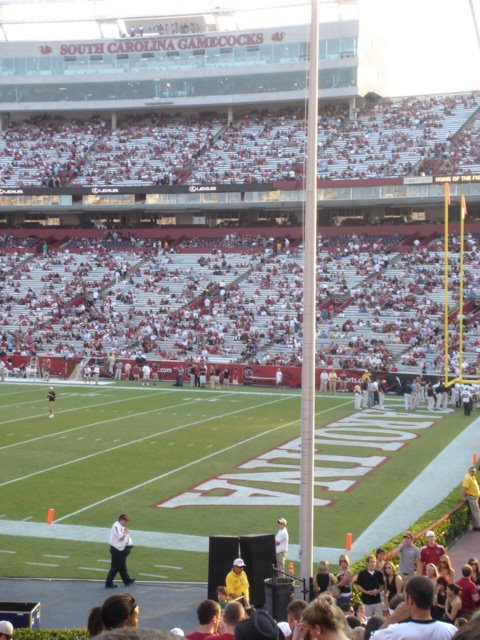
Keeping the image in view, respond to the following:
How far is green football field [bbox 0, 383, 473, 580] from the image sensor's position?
15602 millimetres

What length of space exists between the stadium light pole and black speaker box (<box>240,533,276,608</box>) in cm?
121

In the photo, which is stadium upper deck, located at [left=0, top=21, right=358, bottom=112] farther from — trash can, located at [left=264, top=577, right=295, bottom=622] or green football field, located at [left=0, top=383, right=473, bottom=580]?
trash can, located at [left=264, top=577, right=295, bottom=622]

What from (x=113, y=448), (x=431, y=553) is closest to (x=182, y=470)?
(x=113, y=448)

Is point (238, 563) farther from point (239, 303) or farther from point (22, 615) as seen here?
point (239, 303)

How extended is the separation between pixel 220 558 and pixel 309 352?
2.96m

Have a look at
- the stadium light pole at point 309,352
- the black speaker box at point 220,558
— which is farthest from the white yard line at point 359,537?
the stadium light pole at point 309,352

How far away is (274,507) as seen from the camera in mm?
18312

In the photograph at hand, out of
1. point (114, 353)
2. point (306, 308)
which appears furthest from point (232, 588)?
point (114, 353)

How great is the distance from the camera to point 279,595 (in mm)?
11508

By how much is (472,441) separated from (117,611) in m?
23.7

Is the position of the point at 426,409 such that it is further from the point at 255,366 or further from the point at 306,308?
the point at 306,308

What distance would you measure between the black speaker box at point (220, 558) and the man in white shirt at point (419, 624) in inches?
304

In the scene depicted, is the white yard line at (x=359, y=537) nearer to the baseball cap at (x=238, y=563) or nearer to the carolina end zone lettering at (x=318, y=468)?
the carolina end zone lettering at (x=318, y=468)

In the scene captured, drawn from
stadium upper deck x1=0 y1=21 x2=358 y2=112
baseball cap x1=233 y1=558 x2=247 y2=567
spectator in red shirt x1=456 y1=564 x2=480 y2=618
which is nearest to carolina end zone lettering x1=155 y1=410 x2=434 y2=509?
baseball cap x1=233 y1=558 x2=247 y2=567
